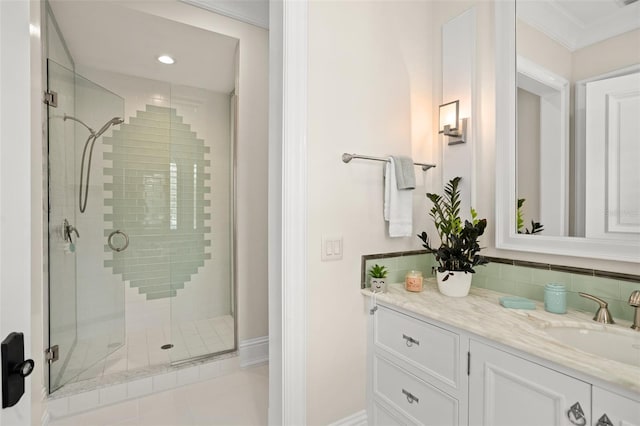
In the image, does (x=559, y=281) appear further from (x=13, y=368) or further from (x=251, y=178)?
(x=251, y=178)

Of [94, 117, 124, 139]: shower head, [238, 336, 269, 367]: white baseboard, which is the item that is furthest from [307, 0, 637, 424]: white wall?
[94, 117, 124, 139]: shower head

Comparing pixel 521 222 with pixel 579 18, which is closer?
pixel 579 18

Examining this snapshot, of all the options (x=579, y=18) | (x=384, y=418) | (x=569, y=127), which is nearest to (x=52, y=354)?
(x=384, y=418)

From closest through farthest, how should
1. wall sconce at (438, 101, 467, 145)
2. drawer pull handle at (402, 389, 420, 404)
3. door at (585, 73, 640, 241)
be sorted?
door at (585, 73, 640, 241) → drawer pull handle at (402, 389, 420, 404) → wall sconce at (438, 101, 467, 145)

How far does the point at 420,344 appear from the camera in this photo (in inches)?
51.7

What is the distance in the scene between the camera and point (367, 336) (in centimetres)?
163

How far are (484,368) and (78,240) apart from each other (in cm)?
283

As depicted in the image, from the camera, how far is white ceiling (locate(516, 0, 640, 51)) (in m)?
1.20

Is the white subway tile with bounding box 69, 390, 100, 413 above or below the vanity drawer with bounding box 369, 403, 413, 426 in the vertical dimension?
below

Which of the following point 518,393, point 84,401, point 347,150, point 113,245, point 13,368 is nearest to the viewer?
point 13,368

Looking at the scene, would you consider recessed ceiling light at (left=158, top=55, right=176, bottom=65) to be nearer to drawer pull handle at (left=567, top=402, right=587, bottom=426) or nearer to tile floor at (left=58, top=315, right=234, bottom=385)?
tile floor at (left=58, top=315, right=234, bottom=385)

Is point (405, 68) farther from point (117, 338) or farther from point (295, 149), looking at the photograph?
point (117, 338)

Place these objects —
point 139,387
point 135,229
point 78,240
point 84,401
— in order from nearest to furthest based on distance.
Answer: point 84,401 < point 139,387 < point 78,240 < point 135,229

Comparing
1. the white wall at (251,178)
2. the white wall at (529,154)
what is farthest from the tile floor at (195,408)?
the white wall at (529,154)
